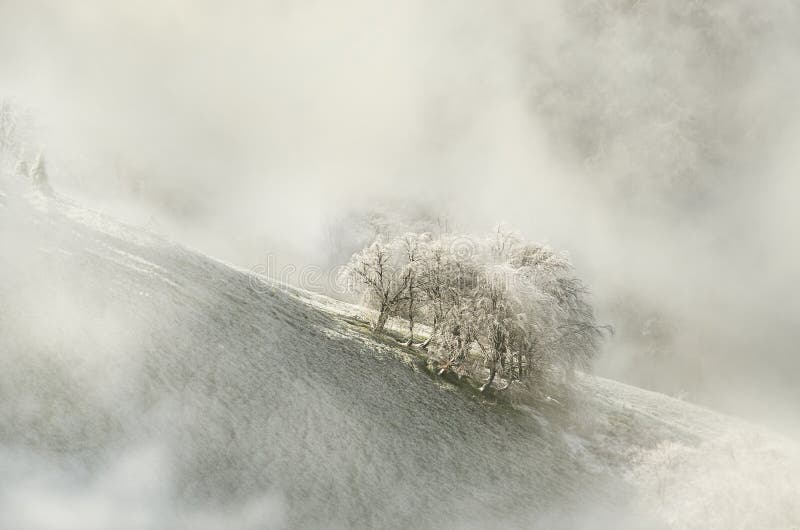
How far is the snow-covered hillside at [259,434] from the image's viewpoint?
24906mm

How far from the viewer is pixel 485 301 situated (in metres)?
50.3

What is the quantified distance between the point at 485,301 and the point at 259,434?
25956 millimetres

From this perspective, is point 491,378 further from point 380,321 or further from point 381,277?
point 381,277

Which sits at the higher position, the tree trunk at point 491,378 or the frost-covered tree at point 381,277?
the frost-covered tree at point 381,277

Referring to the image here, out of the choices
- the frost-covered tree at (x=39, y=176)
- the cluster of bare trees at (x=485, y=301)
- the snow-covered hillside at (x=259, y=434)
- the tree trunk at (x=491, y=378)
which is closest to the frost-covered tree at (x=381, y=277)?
the cluster of bare trees at (x=485, y=301)

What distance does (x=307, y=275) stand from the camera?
346 feet

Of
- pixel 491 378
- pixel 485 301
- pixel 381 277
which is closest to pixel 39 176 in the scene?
pixel 381 277

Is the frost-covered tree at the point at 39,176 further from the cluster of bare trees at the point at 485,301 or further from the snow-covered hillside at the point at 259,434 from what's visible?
the cluster of bare trees at the point at 485,301

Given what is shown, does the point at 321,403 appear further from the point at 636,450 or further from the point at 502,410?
the point at 636,450

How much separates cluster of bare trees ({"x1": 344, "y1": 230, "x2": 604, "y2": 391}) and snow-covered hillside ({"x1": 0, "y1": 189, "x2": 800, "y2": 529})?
488 cm

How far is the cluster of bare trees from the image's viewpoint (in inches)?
1988

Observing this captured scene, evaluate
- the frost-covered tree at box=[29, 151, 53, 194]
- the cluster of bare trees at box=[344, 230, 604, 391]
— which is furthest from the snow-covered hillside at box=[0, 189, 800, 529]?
the frost-covered tree at box=[29, 151, 53, 194]

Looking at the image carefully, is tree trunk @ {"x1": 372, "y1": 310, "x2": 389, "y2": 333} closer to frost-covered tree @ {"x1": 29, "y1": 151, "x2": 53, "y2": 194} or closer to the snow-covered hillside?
the snow-covered hillside

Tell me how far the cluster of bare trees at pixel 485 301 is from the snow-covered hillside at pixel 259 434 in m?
4.88
